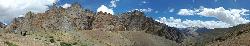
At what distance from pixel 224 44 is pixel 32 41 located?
51.6 metres

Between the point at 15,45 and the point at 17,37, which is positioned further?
the point at 17,37

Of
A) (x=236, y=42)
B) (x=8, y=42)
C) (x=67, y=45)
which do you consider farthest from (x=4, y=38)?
(x=67, y=45)

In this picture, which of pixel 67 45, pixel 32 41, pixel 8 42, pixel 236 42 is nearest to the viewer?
pixel 8 42

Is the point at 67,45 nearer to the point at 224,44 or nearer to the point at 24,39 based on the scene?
the point at 24,39

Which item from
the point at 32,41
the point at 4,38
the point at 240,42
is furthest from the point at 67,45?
the point at 240,42

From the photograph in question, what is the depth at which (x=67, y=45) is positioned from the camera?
7598 inches

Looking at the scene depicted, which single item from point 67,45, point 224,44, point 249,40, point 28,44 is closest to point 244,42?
point 249,40

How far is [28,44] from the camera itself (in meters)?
129

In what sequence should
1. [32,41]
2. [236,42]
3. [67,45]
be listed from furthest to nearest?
[67,45], [32,41], [236,42]

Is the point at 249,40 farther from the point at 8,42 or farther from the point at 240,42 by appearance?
the point at 8,42

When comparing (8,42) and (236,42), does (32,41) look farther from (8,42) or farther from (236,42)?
(236,42)

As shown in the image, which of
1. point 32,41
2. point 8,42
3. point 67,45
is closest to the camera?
point 8,42

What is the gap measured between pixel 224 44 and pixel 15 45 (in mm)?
55168

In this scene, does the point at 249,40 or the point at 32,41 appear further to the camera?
the point at 32,41
